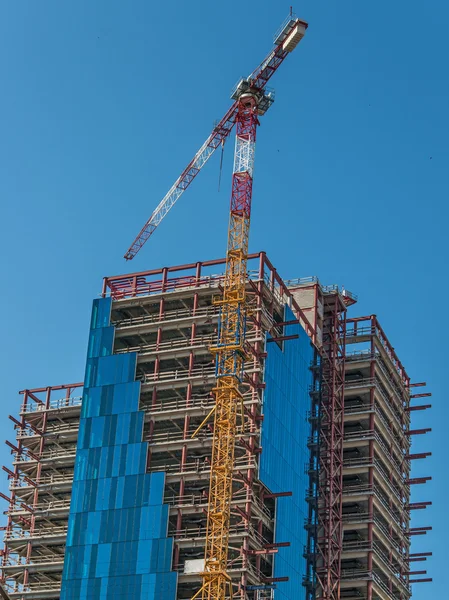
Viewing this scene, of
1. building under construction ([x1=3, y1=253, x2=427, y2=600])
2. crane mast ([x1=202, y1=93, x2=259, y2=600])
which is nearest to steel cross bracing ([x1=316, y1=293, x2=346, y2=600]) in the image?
building under construction ([x1=3, y1=253, x2=427, y2=600])

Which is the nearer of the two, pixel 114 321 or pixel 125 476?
pixel 125 476

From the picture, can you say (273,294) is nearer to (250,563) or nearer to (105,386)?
(105,386)

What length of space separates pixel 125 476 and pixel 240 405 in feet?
50.2

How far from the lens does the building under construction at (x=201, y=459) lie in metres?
137

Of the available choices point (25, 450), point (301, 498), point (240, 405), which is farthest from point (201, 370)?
point (25, 450)

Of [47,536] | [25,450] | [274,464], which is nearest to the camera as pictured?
[274,464]

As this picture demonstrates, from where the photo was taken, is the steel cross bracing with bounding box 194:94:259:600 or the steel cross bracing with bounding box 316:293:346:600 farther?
the steel cross bracing with bounding box 316:293:346:600

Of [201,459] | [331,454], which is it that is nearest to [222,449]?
[201,459]

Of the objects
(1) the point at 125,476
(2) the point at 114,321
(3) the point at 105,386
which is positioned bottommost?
(1) the point at 125,476

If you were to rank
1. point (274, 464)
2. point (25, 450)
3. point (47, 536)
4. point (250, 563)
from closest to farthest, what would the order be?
point (250, 563)
point (274, 464)
point (47, 536)
point (25, 450)

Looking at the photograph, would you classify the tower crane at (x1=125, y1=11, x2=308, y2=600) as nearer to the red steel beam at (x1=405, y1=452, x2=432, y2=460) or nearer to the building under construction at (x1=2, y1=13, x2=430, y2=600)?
the building under construction at (x1=2, y1=13, x2=430, y2=600)

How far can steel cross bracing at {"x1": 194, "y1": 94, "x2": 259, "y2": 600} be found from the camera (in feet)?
425

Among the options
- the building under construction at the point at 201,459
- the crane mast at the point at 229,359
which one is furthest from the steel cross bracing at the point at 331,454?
the crane mast at the point at 229,359

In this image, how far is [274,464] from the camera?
14362 centimetres
